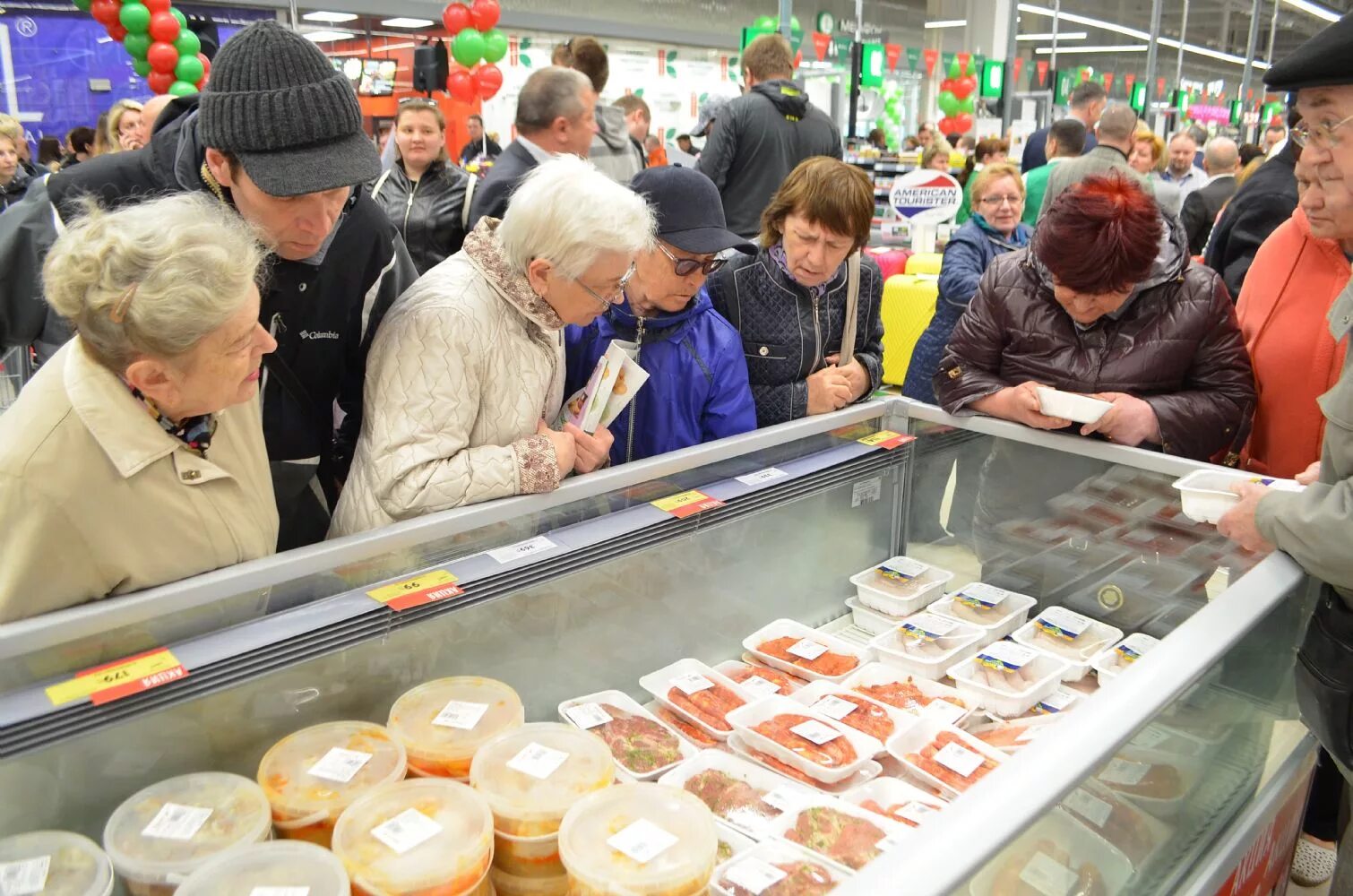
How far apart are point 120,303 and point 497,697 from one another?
896mm

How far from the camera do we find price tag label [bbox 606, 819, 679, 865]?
1.36 metres

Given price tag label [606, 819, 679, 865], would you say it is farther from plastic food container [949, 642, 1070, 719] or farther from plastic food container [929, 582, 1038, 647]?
plastic food container [929, 582, 1038, 647]

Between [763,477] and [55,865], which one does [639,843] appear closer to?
[55,865]

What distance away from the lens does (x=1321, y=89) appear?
75.4 inches

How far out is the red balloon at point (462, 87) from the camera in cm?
899

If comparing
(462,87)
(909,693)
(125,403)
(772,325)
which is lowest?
(909,693)

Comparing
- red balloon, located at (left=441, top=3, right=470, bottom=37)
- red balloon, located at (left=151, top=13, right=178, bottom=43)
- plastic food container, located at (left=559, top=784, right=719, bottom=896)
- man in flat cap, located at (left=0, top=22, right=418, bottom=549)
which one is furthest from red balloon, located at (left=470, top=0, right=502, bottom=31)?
plastic food container, located at (left=559, top=784, right=719, bottom=896)

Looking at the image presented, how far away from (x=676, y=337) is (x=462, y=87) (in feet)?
24.4

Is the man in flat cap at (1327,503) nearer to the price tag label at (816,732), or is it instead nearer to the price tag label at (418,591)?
the price tag label at (816,732)

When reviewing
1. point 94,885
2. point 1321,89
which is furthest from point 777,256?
point 94,885

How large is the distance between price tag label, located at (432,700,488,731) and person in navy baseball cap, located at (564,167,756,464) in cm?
99

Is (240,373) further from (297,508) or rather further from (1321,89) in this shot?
(1321,89)

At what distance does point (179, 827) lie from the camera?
4.53 feet

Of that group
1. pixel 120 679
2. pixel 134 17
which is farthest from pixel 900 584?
pixel 134 17
